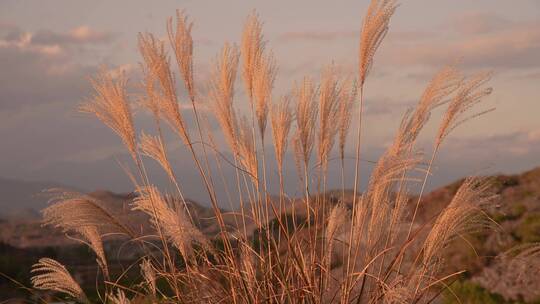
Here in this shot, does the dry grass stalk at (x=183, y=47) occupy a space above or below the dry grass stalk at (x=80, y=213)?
above

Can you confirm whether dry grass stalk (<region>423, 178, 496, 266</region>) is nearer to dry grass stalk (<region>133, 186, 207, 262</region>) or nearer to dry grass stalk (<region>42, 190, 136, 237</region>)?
dry grass stalk (<region>133, 186, 207, 262</region>)

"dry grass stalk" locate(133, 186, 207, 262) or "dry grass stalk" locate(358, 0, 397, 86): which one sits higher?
"dry grass stalk" locate(358, 0, 397, 86)

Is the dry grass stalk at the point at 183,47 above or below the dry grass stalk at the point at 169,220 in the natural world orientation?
above

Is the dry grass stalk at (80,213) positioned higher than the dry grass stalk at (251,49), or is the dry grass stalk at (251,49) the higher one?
the dry grass stalk at (251,49)

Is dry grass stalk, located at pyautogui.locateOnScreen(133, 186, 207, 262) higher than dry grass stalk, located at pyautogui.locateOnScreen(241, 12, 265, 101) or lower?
lower

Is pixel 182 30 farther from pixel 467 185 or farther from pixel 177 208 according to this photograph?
pixel 467 185

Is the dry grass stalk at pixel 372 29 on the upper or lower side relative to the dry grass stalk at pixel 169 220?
upper

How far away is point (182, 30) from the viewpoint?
3314mm

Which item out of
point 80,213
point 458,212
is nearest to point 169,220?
point 80,213

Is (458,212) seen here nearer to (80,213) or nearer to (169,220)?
(169,220)

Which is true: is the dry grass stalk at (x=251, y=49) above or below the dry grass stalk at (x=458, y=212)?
above

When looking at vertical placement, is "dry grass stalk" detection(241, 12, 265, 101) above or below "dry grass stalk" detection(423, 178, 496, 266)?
above

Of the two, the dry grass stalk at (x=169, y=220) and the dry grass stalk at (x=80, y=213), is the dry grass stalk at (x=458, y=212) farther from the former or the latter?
the dry grass stalk at (x=80, y=213)

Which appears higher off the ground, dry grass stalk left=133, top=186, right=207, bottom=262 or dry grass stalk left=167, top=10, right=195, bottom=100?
dry grass stalk left=167, top=10, right=195, bottom=100
